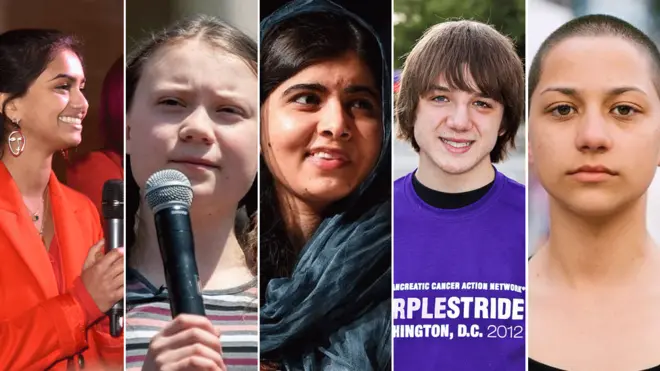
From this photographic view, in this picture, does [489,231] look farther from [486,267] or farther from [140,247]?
[140,247]

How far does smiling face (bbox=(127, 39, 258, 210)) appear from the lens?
561 cm

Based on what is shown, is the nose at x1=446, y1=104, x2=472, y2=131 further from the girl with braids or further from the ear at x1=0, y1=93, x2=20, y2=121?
the ear at x1=0, y1=93, x2=20, y2=121

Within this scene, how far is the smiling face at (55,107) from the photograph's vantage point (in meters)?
5.63

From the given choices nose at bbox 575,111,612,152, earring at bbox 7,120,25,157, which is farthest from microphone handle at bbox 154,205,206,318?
nose at bbox 575,111,612,152

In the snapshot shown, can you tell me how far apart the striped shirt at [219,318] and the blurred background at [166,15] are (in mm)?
1292

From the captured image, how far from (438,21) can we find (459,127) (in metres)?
0.58

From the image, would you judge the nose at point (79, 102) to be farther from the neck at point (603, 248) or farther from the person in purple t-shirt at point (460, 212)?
the neck at point (603, 248)

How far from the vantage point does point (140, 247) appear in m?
5.66

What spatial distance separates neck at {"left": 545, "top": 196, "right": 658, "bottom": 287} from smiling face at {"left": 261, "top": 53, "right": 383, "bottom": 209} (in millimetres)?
1077

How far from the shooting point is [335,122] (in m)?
5.58

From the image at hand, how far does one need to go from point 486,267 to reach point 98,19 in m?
2.45

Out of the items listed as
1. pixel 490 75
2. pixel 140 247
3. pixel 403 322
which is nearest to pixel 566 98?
pixel 490 75

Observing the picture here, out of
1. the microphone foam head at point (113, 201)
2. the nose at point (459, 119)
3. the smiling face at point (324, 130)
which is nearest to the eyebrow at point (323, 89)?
the smiling face at point (324, 130)

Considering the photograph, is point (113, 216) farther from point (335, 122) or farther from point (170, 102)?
point (335, 122)
